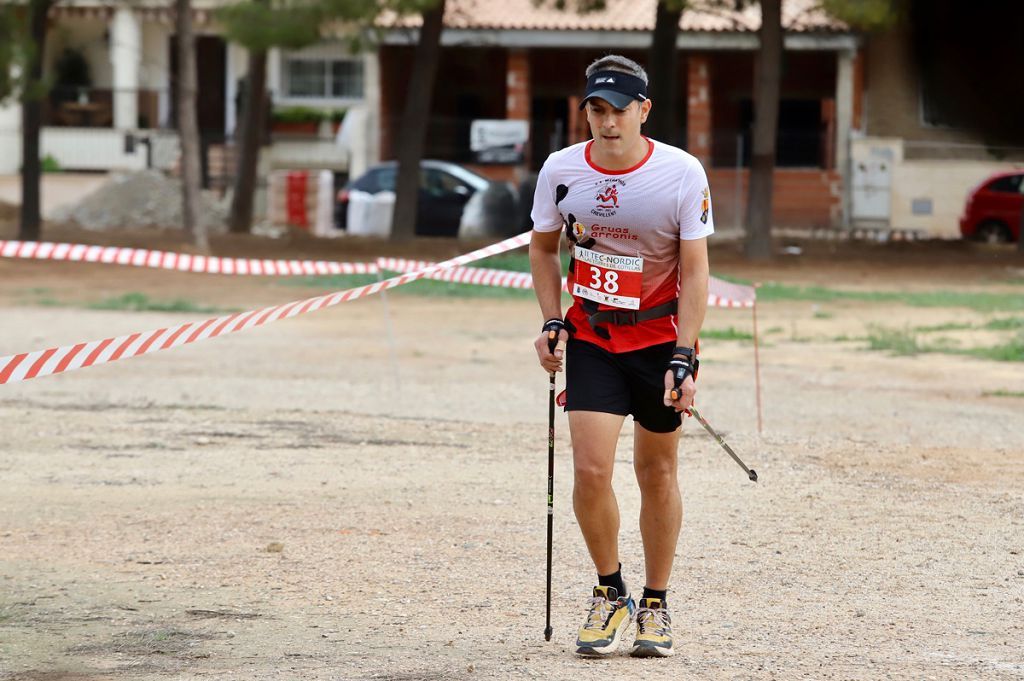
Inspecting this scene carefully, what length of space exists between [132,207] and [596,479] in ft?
115

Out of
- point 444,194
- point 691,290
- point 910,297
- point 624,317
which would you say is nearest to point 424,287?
point 910,297

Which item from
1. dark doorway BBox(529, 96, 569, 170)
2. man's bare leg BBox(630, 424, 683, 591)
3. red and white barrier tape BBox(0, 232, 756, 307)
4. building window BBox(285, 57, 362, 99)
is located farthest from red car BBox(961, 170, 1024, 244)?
man's bare leg BBox(630, 424, 683, 591)

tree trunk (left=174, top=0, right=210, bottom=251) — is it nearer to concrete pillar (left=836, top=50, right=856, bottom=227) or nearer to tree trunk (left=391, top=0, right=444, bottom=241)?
tree trunk (left=391, top=0, right=444, bottom=241)

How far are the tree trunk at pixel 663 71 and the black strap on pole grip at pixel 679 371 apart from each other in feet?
83.7

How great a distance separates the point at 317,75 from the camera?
45938 millimetres

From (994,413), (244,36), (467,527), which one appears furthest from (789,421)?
(244,36)

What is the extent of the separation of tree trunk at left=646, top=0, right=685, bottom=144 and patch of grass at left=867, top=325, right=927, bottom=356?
1366cm

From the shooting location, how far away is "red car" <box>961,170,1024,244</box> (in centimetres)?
3509

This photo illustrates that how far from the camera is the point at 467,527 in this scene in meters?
7.54

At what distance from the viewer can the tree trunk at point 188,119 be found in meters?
28.4

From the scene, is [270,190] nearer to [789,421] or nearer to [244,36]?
[244,36]

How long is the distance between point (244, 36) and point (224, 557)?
23850 mm

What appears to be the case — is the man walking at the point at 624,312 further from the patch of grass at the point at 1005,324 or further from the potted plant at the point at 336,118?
the potted plant at the point at 336,118

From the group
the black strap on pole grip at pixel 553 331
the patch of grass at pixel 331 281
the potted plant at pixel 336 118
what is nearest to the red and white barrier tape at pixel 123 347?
the black strap on pole grip at pixel 553 331
